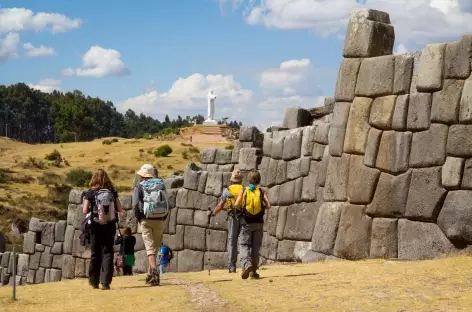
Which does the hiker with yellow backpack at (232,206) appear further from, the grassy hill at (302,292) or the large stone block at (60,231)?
the large stone block at (60,231)

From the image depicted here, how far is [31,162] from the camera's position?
65500 millimetres

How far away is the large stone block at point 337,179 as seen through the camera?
1508 centimetres

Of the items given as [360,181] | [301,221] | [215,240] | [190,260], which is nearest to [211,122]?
[190,260]

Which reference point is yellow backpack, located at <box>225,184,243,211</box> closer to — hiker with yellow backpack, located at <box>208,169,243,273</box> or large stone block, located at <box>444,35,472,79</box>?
hiker with yellow backpack, located at <box>208,169,243,273</box>

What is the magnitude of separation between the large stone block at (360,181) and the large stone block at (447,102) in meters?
1.60

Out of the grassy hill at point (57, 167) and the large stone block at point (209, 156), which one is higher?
the large stone block at point (209, 156)

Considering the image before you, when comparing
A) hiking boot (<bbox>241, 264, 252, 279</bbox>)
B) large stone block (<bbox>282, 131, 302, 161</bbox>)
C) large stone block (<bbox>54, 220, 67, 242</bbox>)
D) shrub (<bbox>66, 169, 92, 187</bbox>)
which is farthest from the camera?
shrub (<bbox>66, 169, 92, 187</bbox>)

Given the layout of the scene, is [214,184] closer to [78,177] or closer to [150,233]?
[150,233]

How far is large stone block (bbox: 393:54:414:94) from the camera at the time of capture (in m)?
13.9

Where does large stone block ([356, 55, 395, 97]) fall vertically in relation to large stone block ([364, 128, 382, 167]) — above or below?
above

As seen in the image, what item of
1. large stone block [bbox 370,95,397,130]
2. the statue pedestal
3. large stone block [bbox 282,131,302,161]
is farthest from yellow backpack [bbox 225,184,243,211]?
the statue pedestal

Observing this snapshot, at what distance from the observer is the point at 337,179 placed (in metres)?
15.3

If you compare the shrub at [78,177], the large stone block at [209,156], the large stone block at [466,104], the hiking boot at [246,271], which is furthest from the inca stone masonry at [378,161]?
the shrub at [78,177]

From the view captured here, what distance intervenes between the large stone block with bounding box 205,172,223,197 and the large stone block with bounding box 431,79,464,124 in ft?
28.2
